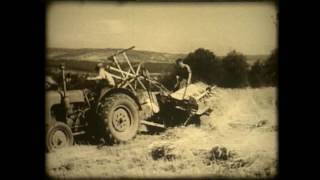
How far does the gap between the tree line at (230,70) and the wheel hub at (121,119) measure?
127 mm

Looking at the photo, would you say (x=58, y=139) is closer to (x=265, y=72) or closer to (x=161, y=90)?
(x=161, y=90)

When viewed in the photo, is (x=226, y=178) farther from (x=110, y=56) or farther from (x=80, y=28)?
(x=80, y=28)

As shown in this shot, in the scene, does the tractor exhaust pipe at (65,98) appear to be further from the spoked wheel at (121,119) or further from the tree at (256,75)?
the tree at (256,75)

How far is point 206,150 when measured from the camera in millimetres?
1481

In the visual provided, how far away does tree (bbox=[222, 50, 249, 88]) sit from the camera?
1.49 meters

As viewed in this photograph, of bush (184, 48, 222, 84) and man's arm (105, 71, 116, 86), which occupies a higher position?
bush (184, 48, 222, 84)

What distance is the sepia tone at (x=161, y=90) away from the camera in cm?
147

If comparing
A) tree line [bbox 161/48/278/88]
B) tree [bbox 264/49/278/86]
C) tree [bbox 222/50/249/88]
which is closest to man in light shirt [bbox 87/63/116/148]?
tree line [bbox 161/48/278/88]

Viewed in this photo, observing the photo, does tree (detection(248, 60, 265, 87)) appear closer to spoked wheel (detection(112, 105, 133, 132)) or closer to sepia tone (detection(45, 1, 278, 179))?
sepia tone (detection(45, 1, 278, 179))

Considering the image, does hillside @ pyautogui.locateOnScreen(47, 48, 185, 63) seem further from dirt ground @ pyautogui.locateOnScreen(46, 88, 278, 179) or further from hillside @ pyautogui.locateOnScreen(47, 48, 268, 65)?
dirt ground @ pyautogui.locateOnScreen(46, 88, 278, 179)

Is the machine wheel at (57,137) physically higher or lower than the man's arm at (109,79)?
lower

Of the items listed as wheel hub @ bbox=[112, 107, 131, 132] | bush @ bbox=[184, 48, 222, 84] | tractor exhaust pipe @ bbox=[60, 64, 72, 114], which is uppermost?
bush @ bbox=[184, 48, 222, 84]

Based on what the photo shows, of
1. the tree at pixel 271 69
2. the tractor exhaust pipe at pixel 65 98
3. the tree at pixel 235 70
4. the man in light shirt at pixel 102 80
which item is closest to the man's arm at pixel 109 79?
the man in light shirt at pixel 102 80
